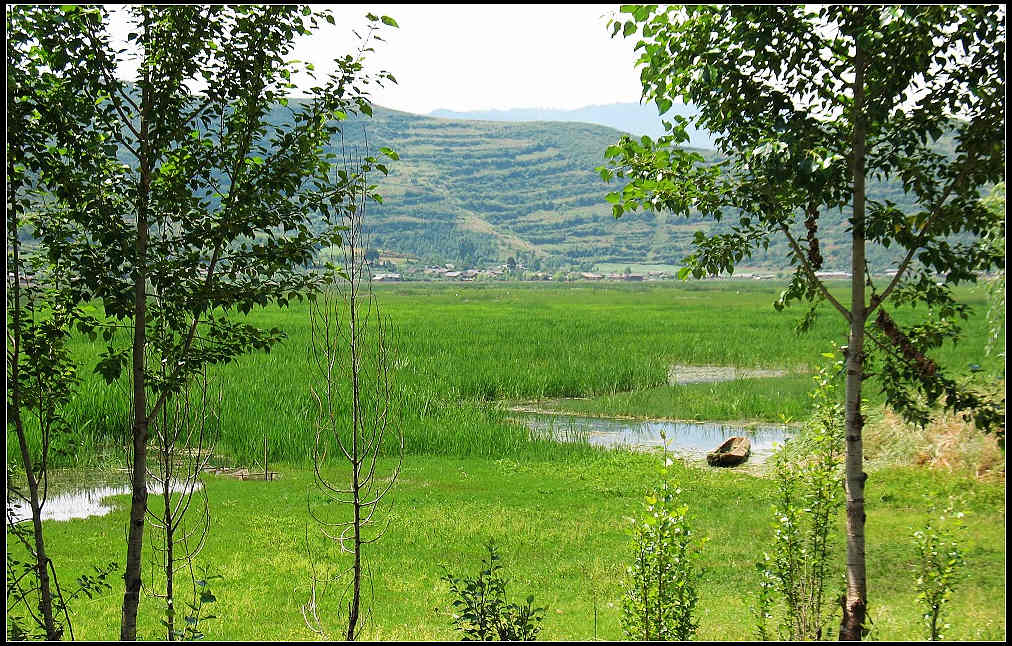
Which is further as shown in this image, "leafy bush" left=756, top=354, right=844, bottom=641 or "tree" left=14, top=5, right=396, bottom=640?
"leafy bush" left=756, top=354, right=844, bottom=641

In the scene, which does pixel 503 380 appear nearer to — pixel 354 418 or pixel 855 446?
pixel 354 418

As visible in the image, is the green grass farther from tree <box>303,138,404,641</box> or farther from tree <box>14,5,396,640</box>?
tree <box>14,5,396,640</box>

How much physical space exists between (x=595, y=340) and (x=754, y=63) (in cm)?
2937

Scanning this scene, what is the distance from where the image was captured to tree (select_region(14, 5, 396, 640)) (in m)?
4.20

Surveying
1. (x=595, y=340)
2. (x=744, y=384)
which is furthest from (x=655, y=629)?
(x=595, y=340)

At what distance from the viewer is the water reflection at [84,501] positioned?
11.0 m

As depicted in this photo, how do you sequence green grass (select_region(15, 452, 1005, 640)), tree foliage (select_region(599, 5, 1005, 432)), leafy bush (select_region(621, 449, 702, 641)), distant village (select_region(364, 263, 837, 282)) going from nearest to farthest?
1. tree foliage (select_region(599, 5, 1005, 432))
2. leafy bush (select_region(621, 449, 702, 641))
3. green grass (select_region(15, 452, 1005, 640))
4. distant village (select_region(364, 263, 837, 282))

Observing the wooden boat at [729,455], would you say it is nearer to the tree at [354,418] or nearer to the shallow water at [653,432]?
the shallow water at [653,432]

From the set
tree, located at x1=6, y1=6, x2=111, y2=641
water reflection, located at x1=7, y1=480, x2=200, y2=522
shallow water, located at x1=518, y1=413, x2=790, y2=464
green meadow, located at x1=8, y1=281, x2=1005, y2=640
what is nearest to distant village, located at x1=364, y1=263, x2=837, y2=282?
green meadow, located at x1=8, y1=281, x2=1005, y2=640

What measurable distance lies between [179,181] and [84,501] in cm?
901

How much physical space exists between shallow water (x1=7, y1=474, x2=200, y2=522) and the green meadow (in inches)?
14.6

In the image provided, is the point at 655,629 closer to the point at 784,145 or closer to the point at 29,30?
the point at 784,145

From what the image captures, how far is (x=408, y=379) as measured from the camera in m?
22.1

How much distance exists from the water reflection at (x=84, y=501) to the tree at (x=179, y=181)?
22.9 ft
